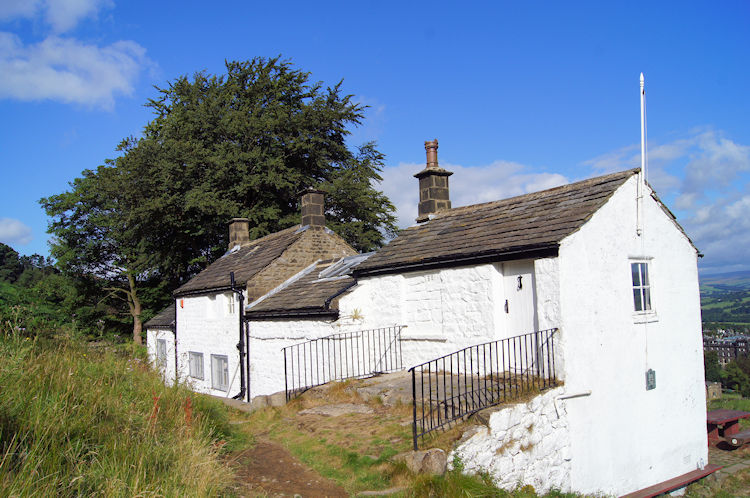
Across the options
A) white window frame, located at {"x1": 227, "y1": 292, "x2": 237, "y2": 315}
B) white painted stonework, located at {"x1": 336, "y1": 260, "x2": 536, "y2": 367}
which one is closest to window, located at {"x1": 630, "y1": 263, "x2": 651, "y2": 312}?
white painted stonework, located at {"x1": 336, "y1": 260, "x2": 536, "y2": 367}

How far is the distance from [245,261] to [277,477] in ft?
47.0

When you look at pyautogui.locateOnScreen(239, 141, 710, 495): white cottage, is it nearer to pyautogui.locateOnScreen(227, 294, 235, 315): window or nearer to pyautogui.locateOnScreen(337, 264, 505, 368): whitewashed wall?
pyautogui.locateOnScreen(337, 264, 505, 368): whitewashed wall

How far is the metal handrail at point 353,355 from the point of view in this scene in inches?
541

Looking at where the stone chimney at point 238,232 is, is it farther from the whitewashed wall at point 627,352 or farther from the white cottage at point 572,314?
the whitewashed wall at point 627,352

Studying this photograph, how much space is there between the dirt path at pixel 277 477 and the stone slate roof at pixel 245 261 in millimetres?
9952

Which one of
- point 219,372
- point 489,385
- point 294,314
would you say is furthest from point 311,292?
point 489,385

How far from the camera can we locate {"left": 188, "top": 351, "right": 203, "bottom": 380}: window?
21875 mm

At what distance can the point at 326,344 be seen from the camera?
1455 centimetres

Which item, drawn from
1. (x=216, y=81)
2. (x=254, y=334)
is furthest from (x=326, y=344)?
(x=216, y=81)

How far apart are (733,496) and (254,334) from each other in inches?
518

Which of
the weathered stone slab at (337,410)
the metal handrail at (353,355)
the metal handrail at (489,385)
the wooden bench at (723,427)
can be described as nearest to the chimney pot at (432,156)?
the metal handrail at (353,355)

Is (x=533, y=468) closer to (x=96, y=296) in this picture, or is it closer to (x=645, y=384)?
(x=645, y=384)

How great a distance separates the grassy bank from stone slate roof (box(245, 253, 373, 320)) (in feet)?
22.7

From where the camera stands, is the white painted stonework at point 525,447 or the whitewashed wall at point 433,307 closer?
the white painted stonework at point 525,447
